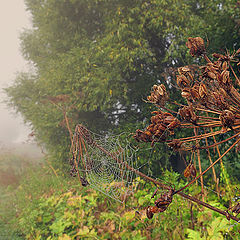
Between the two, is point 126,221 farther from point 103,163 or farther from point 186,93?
point 186,93

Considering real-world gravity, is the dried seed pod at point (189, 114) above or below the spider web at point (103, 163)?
above

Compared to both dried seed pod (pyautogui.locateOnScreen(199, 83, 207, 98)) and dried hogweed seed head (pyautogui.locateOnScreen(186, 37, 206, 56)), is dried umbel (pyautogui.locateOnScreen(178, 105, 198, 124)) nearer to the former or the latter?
dried seed pod (pyautogui.locateOnScreen(199, 83, 207, 98))

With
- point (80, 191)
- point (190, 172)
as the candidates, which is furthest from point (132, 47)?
point (190, 172)

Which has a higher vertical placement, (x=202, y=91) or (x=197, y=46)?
(x=197, y=46)

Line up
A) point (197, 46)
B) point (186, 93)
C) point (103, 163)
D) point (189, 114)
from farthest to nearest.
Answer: point (103, 163) → point (197, 46) → point (186, 93) → point (189, 114)

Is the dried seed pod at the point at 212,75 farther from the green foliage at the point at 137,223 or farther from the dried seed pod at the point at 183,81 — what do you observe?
the green foliage at the point at 137,223

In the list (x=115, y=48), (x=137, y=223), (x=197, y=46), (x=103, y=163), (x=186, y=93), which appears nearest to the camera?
(x=186, y=93)

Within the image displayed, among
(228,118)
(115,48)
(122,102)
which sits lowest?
(228,118)

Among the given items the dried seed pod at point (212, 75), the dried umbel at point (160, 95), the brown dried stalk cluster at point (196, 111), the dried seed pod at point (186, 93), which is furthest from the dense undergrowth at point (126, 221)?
the dried seed pod at point (212, 75)

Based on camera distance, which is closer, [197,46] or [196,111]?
[196,111]

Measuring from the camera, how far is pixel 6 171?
12.5 metres

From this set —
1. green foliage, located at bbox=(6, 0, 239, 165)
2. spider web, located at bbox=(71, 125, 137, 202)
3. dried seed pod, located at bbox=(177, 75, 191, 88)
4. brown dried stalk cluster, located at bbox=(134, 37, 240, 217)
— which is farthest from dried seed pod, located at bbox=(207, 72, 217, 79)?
green foliage, located at bbox=(6, 0, 239, 165)

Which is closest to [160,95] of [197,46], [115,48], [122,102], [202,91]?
[202,91]

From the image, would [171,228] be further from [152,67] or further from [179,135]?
[152,67]
